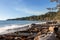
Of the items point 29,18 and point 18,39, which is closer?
point 18,39

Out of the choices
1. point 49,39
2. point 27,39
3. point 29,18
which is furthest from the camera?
point 29,18

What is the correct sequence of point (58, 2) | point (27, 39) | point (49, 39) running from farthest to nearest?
point (58, 2)
point (27, 39)
point (49, 39)

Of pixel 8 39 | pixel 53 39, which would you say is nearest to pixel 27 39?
pixel 8 39

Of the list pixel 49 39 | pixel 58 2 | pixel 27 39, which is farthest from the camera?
pixel 58 2

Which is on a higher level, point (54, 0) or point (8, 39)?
point (54, 0)

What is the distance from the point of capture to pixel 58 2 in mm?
58125

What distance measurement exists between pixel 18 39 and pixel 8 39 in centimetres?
55

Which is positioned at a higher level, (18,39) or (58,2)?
(58,2)

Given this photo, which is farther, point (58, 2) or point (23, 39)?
point (58, 2)

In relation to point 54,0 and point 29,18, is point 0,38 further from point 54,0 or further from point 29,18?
point 29,18

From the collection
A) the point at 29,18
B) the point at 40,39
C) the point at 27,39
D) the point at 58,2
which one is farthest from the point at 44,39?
the point at 29,18

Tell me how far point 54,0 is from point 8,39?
171 feet

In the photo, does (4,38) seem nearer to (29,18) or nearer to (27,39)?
(27,39)

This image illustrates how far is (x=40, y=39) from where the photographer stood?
6840 millimetres
